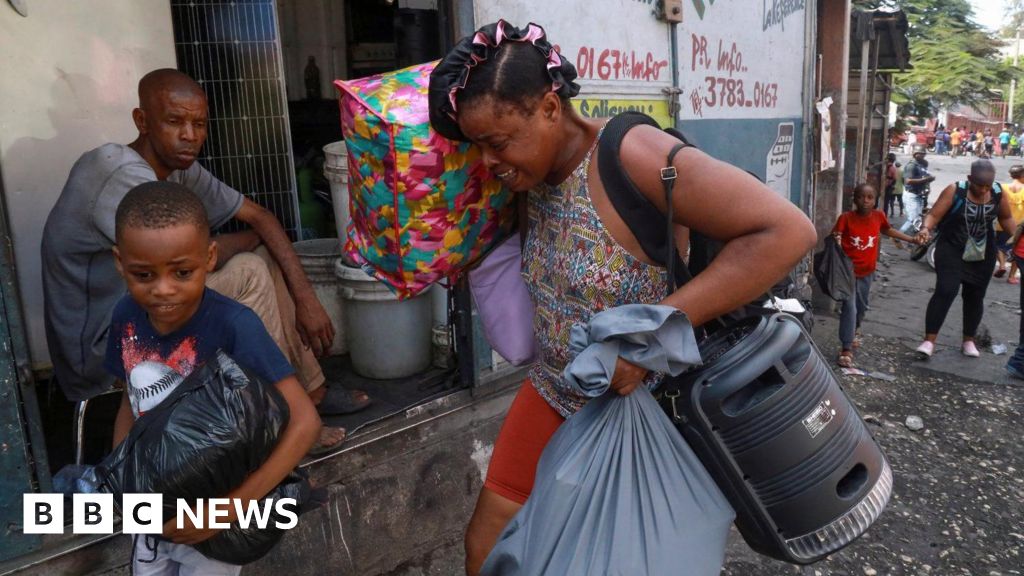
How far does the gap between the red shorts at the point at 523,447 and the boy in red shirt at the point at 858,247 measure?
4.60 m

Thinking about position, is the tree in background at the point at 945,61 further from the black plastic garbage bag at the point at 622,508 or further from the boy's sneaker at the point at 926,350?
the black plastic garbage bag at the point at 622,508

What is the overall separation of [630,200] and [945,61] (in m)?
17.0

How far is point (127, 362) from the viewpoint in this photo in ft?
5.86

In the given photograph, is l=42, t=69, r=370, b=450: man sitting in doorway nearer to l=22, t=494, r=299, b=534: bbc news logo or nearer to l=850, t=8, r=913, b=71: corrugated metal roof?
l=22, t=494, r=299, b=534: bbc news logo

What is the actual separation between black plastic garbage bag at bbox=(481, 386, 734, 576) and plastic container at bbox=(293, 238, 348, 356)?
226 centimetres

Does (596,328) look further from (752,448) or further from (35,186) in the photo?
(35,186)

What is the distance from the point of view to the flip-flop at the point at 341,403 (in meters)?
3.19

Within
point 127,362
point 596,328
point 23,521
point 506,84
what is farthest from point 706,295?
point 23,521

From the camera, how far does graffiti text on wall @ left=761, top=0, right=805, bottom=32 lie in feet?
18.1

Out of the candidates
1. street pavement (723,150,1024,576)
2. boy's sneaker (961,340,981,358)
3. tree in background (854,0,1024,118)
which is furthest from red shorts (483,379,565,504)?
tree in background (854,0,1024,118)

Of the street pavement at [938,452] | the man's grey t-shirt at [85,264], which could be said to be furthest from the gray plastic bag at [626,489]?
the street pavement at [938,452]

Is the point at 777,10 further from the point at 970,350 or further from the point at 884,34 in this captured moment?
the point at 884,34

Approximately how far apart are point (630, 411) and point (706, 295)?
28 cm

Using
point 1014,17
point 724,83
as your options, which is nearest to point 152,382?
point 724,83
